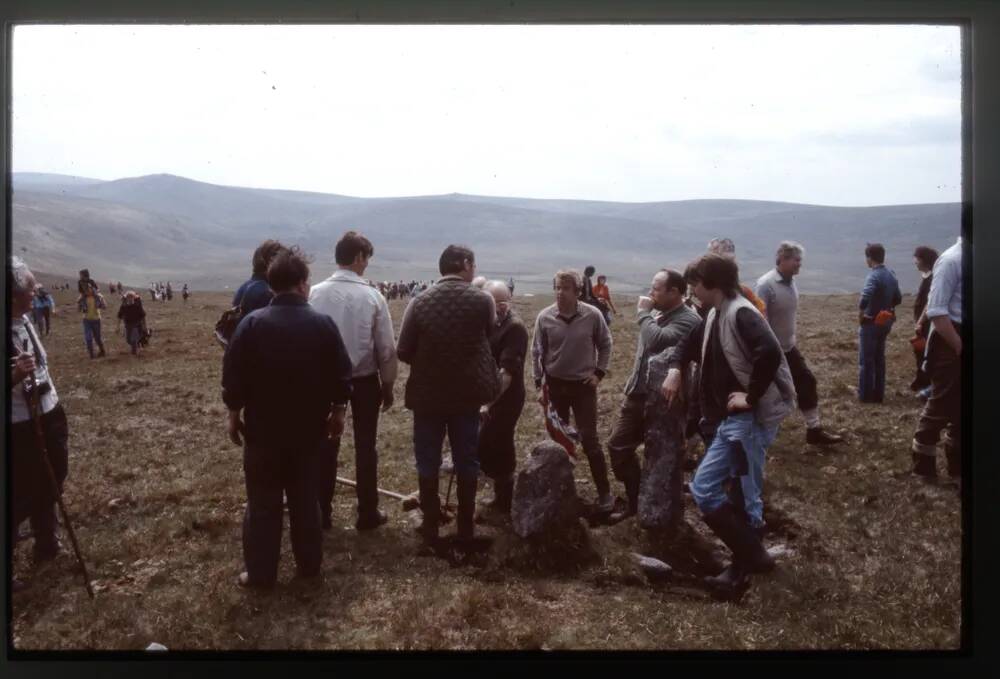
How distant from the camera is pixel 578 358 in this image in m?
5.58

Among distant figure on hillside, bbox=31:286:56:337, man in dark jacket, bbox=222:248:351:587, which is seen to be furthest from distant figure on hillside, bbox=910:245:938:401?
distant figure on hillside, bbox=31:286:56:337

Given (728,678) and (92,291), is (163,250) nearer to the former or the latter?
(92,291)

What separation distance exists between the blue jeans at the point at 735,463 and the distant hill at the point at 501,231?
41.3 inches

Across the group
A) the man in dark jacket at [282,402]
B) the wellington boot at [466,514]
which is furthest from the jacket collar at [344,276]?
the wellington boot at [466,514]

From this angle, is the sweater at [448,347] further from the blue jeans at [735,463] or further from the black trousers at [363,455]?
the blue jeans at [735,463]

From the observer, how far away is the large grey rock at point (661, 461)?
200 inches

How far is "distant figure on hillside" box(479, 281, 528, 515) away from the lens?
527cm

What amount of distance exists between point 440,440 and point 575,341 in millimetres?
1448

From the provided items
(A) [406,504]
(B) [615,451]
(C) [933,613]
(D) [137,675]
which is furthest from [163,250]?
(C) [933,613]

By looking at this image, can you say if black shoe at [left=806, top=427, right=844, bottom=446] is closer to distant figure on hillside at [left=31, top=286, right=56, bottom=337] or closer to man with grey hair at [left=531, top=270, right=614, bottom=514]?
man with grey hair at [left=531, top=270, right=614, bottom=514]

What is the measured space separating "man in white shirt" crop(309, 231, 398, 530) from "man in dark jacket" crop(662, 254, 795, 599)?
2.15 m

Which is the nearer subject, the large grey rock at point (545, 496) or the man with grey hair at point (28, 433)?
the man with grey hair at point (28, 433)

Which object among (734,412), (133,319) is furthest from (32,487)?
(734,412)

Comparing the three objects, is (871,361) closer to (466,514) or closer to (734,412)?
(734,412)
